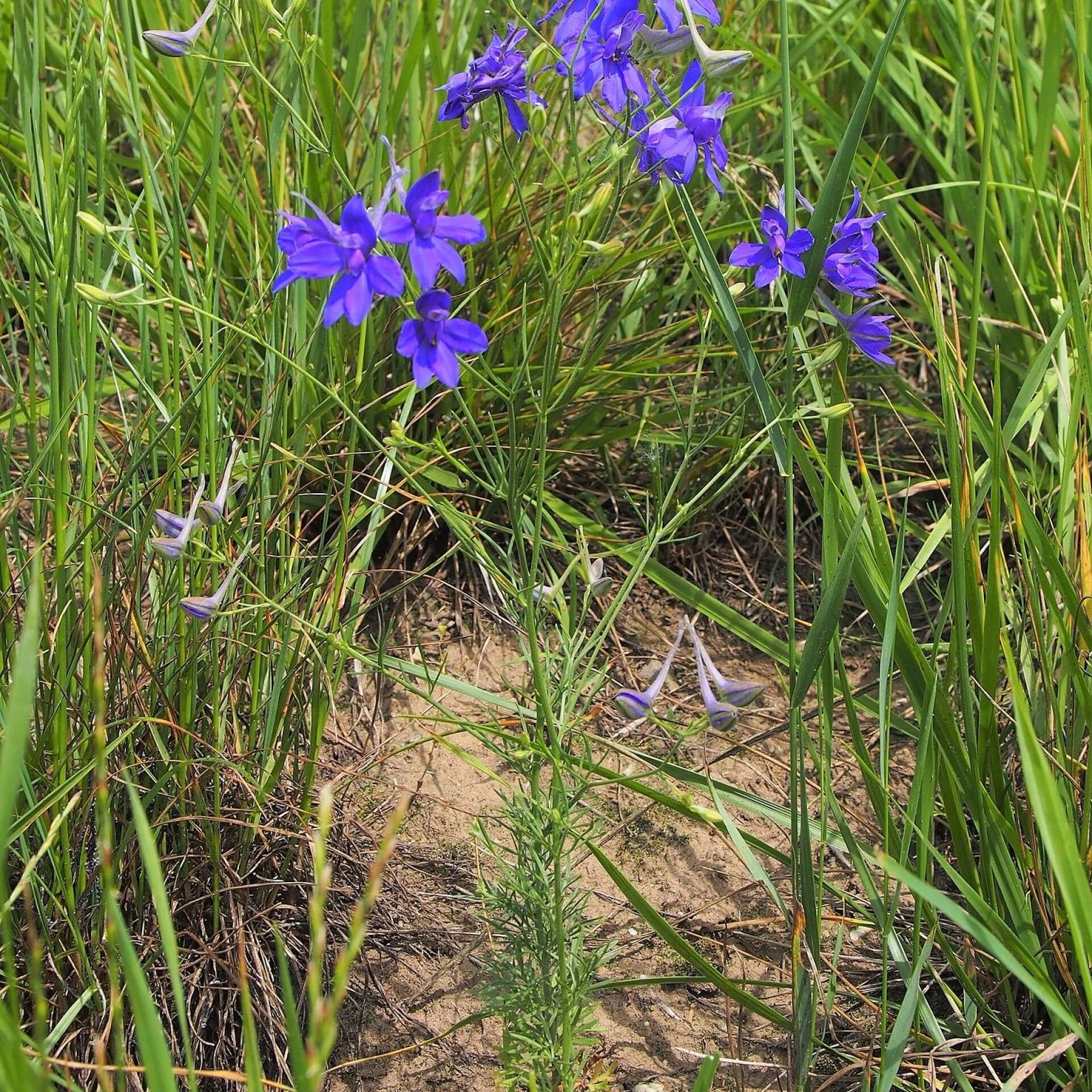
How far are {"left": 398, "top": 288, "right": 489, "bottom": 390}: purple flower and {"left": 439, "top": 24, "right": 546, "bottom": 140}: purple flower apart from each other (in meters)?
0.34

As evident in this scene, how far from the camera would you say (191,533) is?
1.34 m

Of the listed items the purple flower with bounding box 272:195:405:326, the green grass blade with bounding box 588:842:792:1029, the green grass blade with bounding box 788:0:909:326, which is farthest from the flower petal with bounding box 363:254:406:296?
the green grass blade with bounding box 588:842:792:1029

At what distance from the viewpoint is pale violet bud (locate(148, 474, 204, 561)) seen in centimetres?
125

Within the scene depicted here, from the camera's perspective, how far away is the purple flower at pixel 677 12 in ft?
4.09

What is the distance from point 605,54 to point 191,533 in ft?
2.26

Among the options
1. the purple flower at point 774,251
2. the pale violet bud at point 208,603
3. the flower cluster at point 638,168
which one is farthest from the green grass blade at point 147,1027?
the purple flower at point 774,251

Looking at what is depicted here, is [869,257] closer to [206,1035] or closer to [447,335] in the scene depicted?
[447,335]

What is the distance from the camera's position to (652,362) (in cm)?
198

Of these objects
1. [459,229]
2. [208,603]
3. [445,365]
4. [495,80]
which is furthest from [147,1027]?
[495,80]

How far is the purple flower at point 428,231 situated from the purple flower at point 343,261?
0.07 feet

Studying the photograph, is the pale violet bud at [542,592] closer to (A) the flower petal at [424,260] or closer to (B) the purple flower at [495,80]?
(A) the flower petal at [424,260]

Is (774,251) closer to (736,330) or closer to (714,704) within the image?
(736,330)

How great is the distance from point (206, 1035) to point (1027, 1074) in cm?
96

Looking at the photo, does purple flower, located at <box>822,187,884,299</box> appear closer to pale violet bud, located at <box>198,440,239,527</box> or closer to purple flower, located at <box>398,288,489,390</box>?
purple flower, located at <box>398,288,489,390</box>
